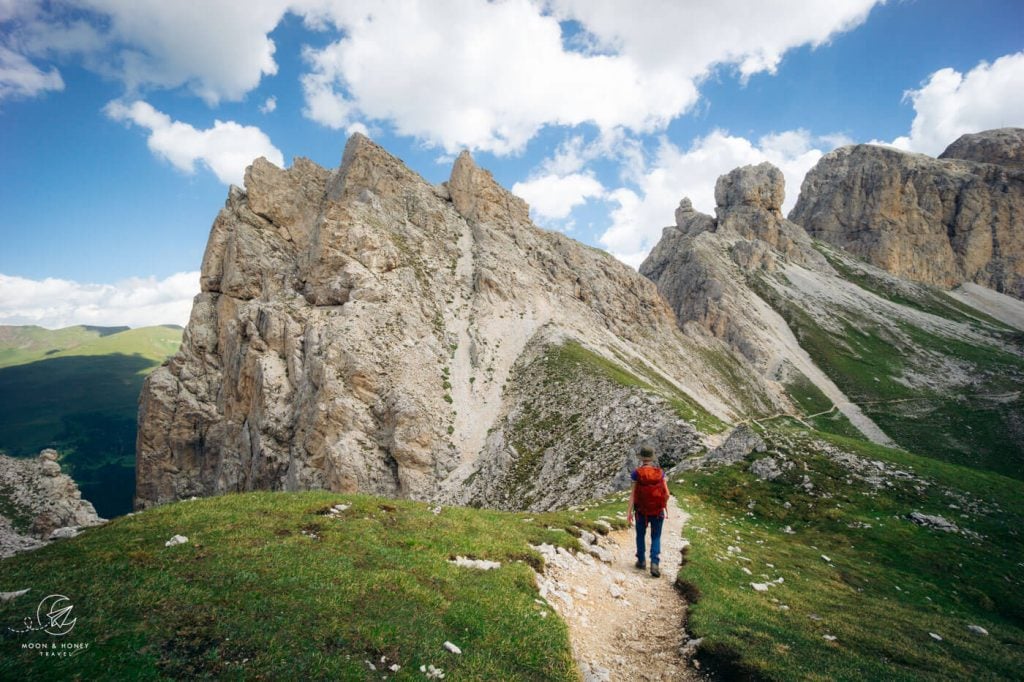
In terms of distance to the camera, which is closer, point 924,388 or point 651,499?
point 651,499

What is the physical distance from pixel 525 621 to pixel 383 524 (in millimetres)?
7016

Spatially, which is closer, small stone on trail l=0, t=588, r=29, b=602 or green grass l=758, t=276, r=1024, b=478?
small stone on trail l=0, t=588, r=29, b=602

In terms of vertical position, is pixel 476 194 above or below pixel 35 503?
above

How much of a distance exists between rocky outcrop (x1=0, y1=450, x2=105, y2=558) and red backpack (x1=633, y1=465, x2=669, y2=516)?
4512 cm

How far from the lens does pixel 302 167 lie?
100625mm

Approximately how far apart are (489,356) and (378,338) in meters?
17.8

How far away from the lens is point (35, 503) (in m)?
46.4

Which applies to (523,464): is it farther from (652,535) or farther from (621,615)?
(621,615)

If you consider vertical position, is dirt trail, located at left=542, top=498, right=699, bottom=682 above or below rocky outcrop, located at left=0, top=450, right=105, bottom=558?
above

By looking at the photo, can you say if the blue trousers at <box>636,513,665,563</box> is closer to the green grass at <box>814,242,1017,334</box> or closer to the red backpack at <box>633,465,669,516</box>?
the red backpack at <box>633,465,669,516</box>

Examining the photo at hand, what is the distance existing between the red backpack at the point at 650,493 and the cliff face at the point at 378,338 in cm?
2627

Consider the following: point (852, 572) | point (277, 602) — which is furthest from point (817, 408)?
point (277, 602)

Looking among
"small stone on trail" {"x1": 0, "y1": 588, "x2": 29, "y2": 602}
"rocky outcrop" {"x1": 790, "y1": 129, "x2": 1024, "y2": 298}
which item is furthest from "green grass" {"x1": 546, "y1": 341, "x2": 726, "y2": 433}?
"rocky outcrop" {"x1": 790, "y1": 129, "x2": 1024, "y2": 298}

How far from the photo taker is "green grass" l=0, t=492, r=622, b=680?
24.6ft
